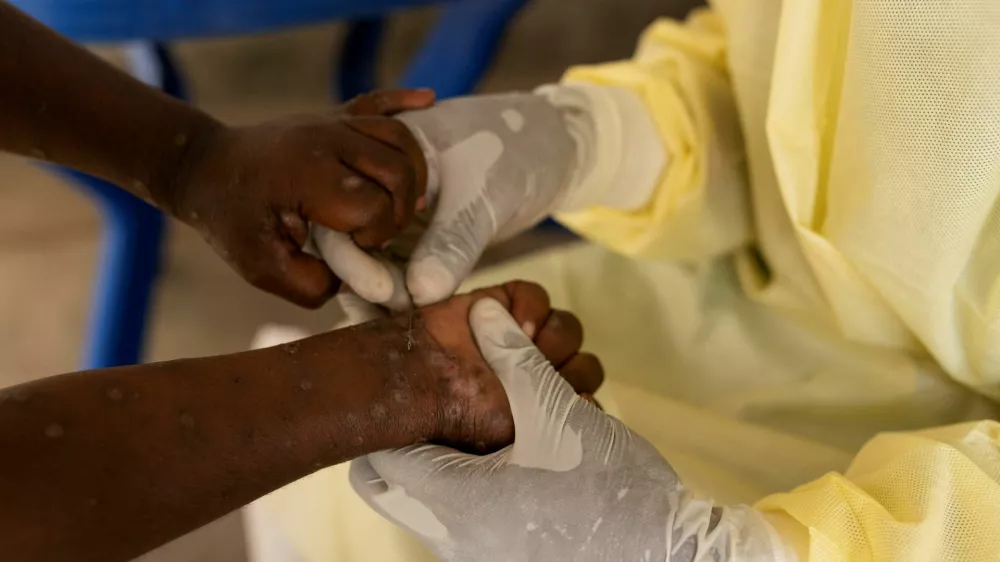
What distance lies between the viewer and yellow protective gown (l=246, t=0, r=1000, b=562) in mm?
382

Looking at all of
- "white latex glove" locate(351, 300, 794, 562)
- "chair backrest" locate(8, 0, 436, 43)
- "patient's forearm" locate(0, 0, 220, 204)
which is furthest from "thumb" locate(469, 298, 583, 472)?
"chair backrest" locate(8, 0, 436, 43)

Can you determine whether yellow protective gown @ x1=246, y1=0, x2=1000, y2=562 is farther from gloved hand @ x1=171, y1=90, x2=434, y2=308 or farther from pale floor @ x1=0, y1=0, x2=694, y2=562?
pale floor @ x1=0, y1=0, x2=694, y2=562

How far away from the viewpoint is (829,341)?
54cm

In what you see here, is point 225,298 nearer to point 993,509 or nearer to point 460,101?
point 460,101

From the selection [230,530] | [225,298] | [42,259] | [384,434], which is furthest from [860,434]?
[42,259]

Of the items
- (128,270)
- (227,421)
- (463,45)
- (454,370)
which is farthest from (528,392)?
(128,270)

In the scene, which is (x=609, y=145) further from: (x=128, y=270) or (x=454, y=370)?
(x=128, y=270)

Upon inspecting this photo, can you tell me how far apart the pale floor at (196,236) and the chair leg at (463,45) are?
435 mm

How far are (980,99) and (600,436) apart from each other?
25 centimetres

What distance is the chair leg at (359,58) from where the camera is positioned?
3.49 feet

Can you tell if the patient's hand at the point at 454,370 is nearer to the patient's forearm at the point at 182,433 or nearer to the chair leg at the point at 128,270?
the patient's forearm at the point at 182,433

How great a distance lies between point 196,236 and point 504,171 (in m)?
0.94

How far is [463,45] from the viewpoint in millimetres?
808

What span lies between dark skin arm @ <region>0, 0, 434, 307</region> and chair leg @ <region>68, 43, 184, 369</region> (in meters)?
0.46
